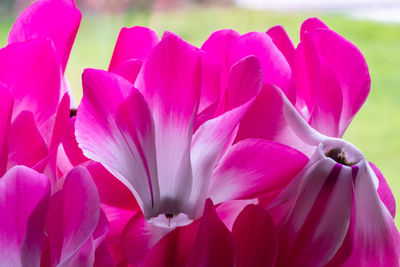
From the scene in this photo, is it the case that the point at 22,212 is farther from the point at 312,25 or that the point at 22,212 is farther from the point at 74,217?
the point at 312,25

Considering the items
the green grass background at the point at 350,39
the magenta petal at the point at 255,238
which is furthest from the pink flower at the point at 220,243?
the green grass background at the point at 350,39

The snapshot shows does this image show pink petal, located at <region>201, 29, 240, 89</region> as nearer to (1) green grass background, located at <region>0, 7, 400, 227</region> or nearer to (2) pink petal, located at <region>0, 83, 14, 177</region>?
(2) pink petal, located at <region>0, 83, 14, 177</region>

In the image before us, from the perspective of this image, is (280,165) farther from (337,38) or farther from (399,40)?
→ (399,40)

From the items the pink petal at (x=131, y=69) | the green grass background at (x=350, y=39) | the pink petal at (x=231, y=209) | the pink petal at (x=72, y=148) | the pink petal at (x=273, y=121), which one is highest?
the pink petal at (x=131, y=69)

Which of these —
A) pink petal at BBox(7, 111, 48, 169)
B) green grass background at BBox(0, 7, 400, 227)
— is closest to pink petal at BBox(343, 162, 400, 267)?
pink petal at BBox(7, 111, 48, 169)

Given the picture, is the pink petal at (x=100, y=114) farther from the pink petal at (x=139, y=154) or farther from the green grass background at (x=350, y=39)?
the green grass background at (x=350, y=39)

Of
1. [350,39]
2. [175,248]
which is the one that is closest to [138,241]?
[175,248]
